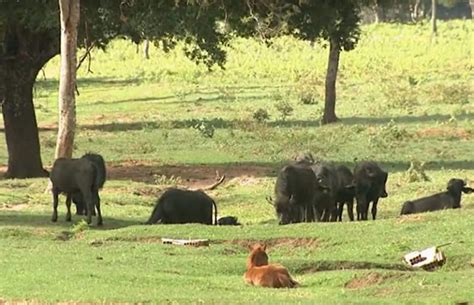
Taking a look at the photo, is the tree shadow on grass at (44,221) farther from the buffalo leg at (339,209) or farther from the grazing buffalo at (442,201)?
the grazing buffalo at (442,201)

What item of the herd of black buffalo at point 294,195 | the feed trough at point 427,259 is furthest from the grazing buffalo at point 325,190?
the feed trough at point 427,259

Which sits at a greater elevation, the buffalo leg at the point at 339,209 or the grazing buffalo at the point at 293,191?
the grazing buffalo at the point at 293,191

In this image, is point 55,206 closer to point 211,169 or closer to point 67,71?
point 67,71

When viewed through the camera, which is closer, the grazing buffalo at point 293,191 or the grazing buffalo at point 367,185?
the grazing buffalo at point 293,191

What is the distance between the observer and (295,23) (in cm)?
3100

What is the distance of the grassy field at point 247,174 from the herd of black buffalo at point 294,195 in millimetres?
505

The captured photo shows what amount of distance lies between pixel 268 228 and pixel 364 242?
6.74 ft

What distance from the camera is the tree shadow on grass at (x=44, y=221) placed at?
21.1 m

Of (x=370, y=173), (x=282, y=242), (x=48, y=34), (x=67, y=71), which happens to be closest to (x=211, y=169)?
(x=48, y=34)

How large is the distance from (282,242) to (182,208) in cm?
297

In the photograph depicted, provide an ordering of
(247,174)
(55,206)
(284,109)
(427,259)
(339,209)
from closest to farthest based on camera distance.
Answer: (427,259), (55,206), (339,209), (247,174), (284,109)

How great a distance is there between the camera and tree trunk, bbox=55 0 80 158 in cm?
2533

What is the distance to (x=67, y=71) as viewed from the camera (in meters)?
25.6

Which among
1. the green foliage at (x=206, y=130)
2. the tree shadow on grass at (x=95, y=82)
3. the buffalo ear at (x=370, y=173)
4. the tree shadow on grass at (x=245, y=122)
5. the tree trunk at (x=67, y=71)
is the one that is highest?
the tree trunk at (x=67, y=71)
